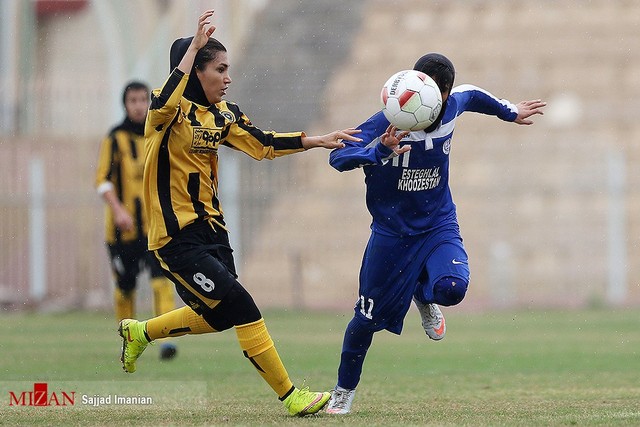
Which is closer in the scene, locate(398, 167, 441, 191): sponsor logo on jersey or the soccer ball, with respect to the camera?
the soccer ball

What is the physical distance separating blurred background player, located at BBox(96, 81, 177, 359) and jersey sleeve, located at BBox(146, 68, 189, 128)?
450 centimetres

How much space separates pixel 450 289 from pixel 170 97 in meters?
1.94

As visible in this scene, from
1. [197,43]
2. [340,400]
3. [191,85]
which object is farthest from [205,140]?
[340,400]

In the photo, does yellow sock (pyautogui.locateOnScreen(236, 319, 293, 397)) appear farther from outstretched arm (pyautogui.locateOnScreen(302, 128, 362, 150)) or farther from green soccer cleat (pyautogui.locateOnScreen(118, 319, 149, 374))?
outstretched arm (pyautogui.locateOnScreen(302, 128, 362, 150))

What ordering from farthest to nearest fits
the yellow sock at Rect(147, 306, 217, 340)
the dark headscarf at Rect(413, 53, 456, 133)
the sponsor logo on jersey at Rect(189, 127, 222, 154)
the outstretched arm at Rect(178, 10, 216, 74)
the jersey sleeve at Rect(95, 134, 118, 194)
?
the jersey sleeve at Rect(95, 134, 118, 194) < the yellow sock at Rect(147, 306, 217, 340) < the dark headscarf at Rect(413, 53, 456, 133) < the sponsor logo on jersey at Rect(189, 127, 222, 154) < the outstretched arm at Rect(178, 10, 216, 74)

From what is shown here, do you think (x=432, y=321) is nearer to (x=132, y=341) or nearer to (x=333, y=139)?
(x=333, y=139)

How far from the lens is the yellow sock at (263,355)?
7316mm

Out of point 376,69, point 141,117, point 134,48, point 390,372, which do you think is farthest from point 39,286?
point 390,372

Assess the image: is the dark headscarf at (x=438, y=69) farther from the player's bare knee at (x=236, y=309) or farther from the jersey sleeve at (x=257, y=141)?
the player's bare knee at (x=236, y=309)

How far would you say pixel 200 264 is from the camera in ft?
24.0

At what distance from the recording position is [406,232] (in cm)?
776

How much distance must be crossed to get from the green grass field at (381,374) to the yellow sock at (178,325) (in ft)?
1.48

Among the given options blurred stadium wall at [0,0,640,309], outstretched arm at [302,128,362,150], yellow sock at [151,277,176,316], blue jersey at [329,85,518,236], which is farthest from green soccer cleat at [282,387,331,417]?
blurred stadium wall at [0,0,640,309]

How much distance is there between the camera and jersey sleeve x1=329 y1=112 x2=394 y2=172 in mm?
7227
